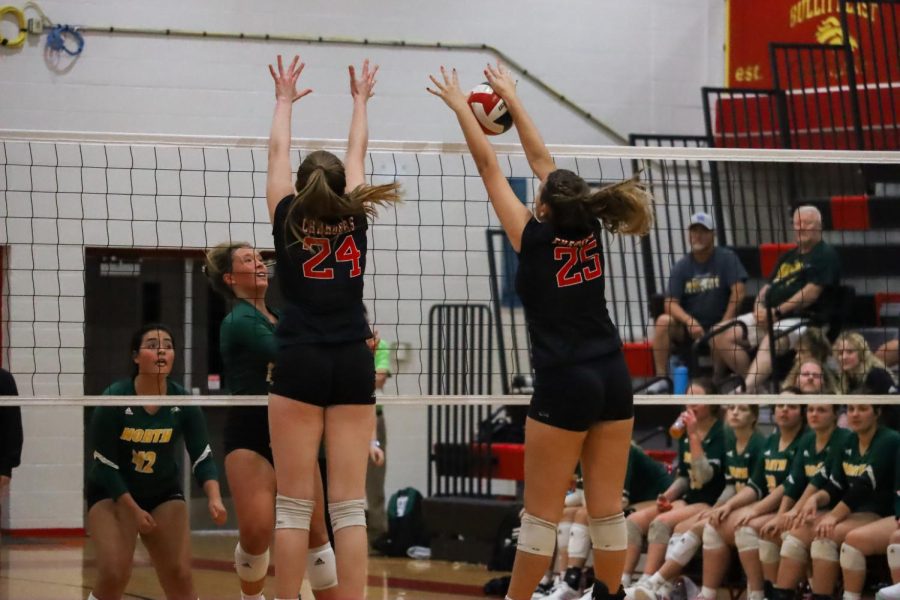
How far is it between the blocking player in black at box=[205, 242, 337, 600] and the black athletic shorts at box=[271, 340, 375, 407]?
637mm

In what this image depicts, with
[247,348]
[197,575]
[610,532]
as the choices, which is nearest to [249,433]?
[247,348]

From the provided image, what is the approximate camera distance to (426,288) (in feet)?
38.0

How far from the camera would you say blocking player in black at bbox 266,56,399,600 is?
4469 mm

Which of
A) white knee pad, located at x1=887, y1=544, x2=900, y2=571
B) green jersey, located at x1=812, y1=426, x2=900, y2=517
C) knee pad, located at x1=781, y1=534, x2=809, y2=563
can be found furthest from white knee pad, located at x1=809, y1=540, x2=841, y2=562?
white knee pad, located at x1=887, y1=544, x2=900, y2=571

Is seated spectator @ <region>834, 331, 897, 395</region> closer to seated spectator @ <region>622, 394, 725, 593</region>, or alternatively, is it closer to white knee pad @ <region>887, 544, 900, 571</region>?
seated spectator @ <region>622, 394, 725, 593</region>

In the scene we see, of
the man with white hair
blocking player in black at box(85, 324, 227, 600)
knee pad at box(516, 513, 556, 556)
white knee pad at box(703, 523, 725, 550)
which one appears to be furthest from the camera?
the man with white hair

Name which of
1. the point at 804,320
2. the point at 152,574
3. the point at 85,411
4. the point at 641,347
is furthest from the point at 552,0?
the point at 152,574

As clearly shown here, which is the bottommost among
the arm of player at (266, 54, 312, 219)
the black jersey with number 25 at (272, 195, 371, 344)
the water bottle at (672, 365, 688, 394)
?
the water bottle at (672, 365, 688, 394)

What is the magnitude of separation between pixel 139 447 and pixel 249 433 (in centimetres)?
78

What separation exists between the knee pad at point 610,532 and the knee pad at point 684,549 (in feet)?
8.57

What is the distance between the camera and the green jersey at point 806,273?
8.87 m

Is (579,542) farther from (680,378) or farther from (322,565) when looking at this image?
(322,565)

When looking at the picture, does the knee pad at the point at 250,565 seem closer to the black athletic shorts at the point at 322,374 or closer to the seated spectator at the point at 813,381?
the black athletic shorts at the point at 322,374

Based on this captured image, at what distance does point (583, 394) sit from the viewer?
15.0 ft
